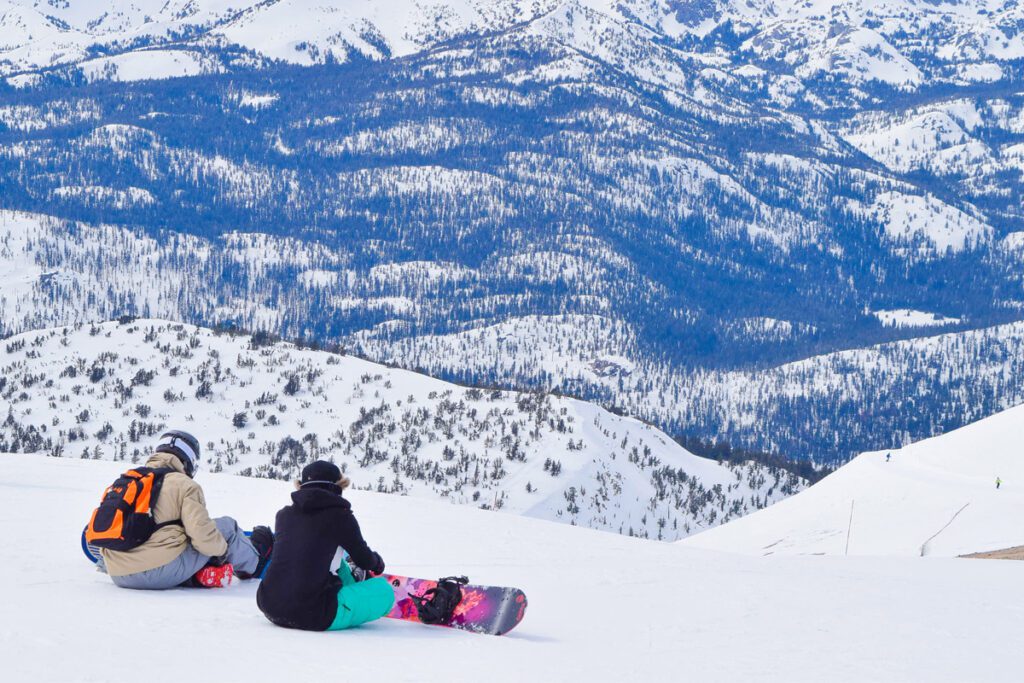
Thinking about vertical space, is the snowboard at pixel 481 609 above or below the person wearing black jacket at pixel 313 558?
below

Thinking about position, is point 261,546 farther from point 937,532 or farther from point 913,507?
point 913,507

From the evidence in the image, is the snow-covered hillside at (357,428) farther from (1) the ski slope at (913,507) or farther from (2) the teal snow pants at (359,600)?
(2) the teal snow pants at (359,600)

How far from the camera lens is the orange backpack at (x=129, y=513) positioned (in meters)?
13.7

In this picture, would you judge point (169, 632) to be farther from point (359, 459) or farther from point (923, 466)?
point (359, 459)

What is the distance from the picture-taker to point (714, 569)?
2147 cm

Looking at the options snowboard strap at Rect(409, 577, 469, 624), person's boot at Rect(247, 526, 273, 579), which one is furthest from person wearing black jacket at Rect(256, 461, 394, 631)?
person's boot at Rect(247, 526, 273, 579)

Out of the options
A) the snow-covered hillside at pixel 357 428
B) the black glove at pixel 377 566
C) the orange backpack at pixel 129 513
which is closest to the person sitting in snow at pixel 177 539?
the orange backpack at pixel 129 513

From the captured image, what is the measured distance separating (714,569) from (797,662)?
754 cm

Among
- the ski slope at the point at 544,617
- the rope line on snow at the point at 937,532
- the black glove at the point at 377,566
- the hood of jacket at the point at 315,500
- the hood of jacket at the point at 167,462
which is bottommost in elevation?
the rope line on snow at the point at 937,532

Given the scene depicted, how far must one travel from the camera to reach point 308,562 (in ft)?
42.1

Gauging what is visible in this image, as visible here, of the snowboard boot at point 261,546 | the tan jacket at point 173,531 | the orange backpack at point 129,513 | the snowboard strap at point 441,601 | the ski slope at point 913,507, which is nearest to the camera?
the orange backpack at point 129,513

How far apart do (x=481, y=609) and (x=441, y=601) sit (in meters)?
0.55

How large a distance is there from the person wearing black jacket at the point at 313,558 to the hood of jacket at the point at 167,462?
66.9 inches

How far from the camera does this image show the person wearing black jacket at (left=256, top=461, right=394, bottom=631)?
12.8 m
